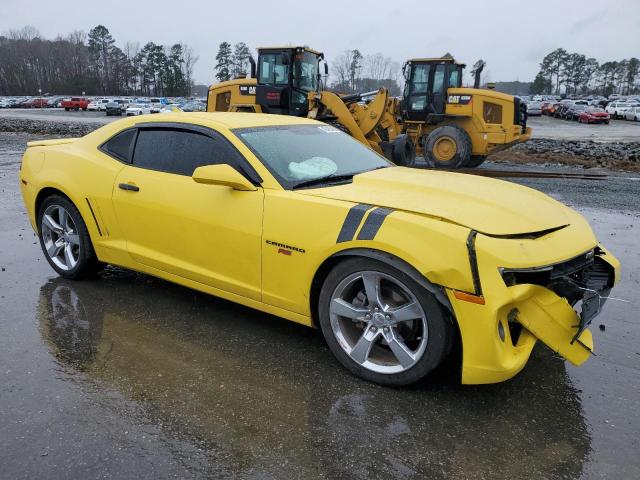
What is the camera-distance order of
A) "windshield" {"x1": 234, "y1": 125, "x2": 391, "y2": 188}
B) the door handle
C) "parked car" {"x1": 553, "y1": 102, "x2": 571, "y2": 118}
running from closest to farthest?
"windshield" {"x1": 234, "y1": 125, "x2": 391, "y2": 188}
the door handle
"parked car" {"x1": 553, "y1": 102, "x2": 571, "y2": 118}

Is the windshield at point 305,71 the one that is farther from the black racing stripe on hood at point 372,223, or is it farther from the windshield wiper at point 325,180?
the black racing stripe on hood at point 372,223

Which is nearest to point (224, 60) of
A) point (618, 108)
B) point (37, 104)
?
point (37, 104)

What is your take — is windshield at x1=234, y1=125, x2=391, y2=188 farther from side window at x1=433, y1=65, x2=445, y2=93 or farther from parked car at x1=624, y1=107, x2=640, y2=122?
parked car at x1=624, y1=107, x2=640, y2=122

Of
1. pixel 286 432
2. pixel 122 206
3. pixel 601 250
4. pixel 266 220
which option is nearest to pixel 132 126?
pixel 122 206

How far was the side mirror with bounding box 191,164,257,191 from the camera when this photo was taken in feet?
11.4

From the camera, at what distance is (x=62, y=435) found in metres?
2.68

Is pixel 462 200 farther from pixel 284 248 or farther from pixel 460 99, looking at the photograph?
pixel 460 99

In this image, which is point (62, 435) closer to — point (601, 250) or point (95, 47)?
point (601, 250)

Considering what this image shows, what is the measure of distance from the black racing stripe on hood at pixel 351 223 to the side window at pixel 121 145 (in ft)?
7.03

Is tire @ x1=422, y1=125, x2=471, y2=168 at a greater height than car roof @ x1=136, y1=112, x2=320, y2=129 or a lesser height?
lesser

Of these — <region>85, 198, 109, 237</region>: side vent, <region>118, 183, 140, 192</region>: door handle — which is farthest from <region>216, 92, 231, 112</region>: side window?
<region>118, 183, 140, 192</region>: door handle

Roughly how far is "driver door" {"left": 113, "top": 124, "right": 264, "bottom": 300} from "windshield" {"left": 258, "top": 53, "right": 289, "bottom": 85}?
966 centimetres

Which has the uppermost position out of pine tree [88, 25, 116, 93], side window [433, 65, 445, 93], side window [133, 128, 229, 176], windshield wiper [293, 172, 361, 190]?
Result: pine tree [88, 25, 116, 93]

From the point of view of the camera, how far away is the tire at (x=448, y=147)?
13336 mm
